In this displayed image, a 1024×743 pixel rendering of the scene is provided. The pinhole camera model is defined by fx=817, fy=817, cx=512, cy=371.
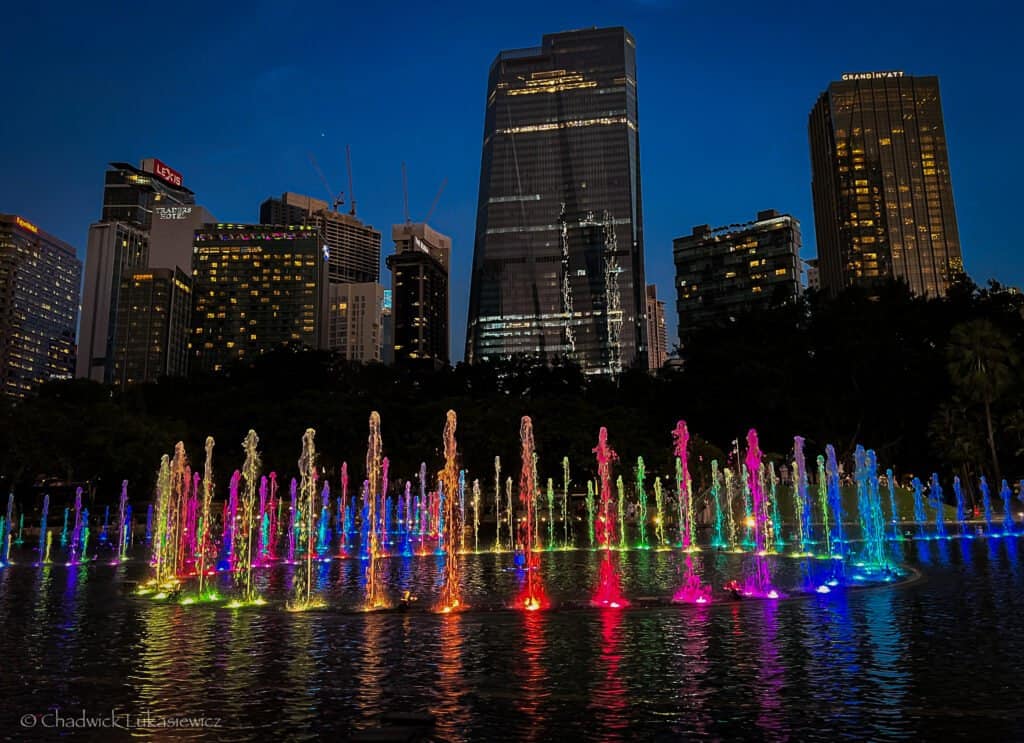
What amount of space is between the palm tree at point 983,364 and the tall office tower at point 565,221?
343 ft

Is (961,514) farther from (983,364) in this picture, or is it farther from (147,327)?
(147,327)

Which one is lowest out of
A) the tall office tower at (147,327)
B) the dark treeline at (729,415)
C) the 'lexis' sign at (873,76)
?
the dark treeline at (729,415)

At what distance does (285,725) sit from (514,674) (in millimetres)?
2891

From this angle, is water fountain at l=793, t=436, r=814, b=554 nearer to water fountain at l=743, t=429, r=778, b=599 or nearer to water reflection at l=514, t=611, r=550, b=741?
water fountain at l=743, t=429, r=778, b=599

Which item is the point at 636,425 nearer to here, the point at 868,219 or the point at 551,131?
the point at 551,131

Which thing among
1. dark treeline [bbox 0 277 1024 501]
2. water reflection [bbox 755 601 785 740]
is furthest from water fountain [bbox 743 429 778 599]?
water reflection [bbox 755 601 785 740]

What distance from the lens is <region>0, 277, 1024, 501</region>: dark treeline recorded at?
4750 centimetres

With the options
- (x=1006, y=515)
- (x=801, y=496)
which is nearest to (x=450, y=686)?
(x=801, y=496)

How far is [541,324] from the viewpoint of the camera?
524 ft

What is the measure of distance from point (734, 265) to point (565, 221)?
129 ft

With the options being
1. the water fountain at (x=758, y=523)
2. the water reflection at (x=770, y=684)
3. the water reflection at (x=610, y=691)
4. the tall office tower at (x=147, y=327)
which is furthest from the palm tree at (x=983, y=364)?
the tall office tower at (x=147, y=327)

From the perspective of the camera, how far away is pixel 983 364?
150 ft

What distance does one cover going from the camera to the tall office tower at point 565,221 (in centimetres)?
15712

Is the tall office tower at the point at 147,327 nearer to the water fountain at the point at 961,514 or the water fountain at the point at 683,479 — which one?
the water fountain at the point at 683,479
